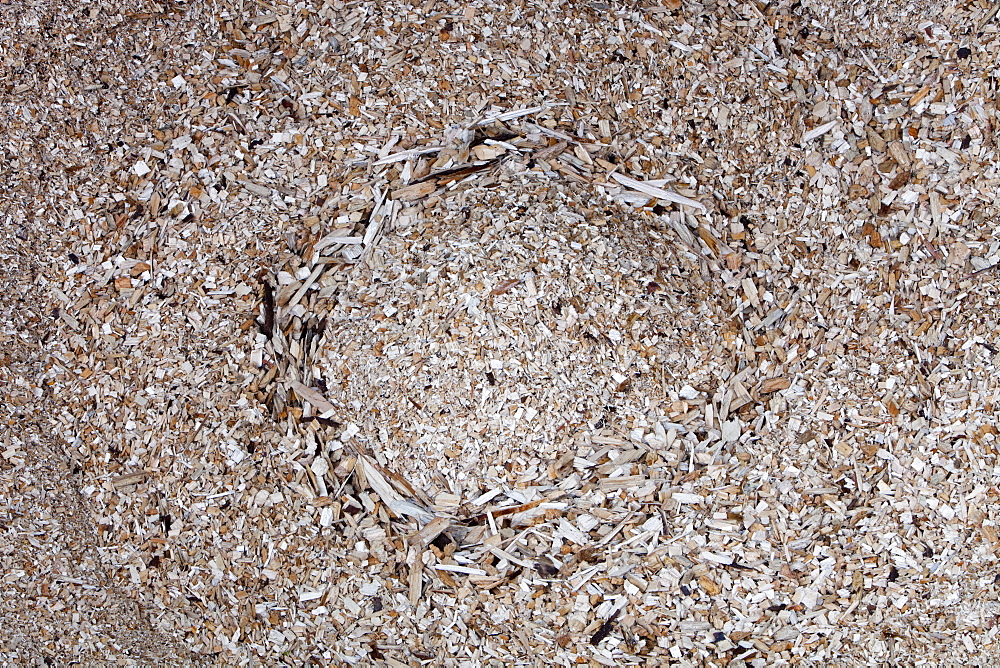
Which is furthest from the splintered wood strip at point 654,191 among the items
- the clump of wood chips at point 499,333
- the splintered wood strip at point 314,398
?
the splintered wood strip at point 314,398

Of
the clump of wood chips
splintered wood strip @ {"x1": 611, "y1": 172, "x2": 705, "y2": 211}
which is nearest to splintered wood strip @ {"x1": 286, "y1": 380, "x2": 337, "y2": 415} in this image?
the clump of wood chips

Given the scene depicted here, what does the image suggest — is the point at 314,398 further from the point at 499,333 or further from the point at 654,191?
the point at 654,191

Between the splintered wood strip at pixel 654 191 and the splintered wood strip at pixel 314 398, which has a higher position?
the splintered wood strip at pixel 654 191

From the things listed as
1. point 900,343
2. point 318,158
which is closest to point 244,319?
point 318,158

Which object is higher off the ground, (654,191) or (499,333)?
(654,191)

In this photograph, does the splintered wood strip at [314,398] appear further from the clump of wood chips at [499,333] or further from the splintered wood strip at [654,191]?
the splintered wood strip at [654,191]

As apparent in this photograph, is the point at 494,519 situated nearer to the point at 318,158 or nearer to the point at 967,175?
the point at 318,158

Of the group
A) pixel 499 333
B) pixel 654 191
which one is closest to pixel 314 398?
pixel 499 333

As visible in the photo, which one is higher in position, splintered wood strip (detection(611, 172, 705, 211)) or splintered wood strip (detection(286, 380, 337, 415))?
splintered wood strip (detection(611, 172, 705, 211))

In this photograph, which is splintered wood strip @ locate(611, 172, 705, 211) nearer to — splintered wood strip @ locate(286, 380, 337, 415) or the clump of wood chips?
the clump of wood chips
